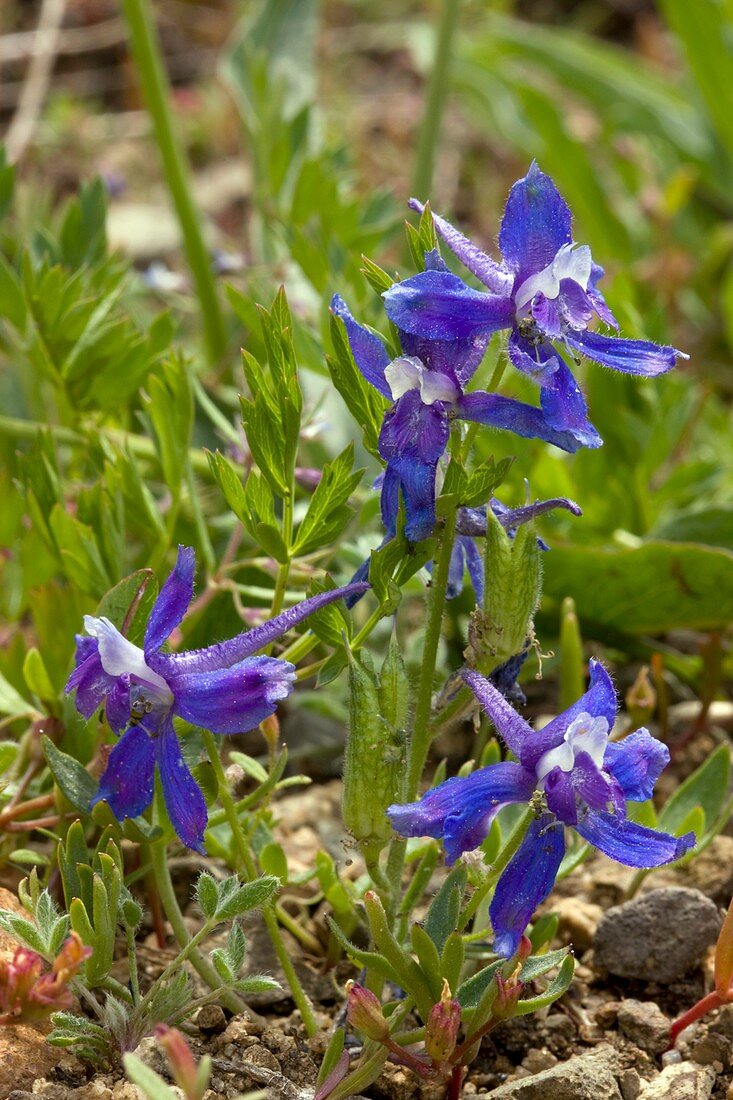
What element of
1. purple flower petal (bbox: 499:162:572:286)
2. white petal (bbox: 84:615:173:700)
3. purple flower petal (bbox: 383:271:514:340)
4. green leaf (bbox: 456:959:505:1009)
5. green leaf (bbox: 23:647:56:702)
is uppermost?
purple flower petal (bbox: 499:162:572:286)

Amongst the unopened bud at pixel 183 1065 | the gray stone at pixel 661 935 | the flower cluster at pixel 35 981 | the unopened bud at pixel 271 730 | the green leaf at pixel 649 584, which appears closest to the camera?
the unopened bud at pixel 183 1065

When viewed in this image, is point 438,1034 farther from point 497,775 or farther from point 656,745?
point 656,745

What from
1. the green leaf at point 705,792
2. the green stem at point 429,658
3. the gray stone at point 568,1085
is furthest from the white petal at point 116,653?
the green leaf at point 705,792

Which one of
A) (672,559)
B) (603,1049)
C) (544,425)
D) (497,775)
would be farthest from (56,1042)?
(672,559)

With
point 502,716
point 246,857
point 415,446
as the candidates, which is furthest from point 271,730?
point 415,446

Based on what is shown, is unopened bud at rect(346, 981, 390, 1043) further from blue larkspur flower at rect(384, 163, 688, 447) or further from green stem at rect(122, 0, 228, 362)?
green stem at rect(122, 0, 228, 362)

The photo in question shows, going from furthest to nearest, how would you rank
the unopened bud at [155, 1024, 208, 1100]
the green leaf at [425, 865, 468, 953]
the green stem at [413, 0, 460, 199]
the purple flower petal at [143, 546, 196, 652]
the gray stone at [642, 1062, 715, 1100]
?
the green stem at [413, 0, 460, 199] → the gray stone at [642, 1062, 715, 1100] → the green leaf at [425, 865, 468, 953] → the purple flower petal at [143, 546, 196, 652] → the unopened bud at [155, 1024, 208, 1100]

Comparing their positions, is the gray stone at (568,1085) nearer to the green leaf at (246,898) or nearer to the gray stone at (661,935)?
the gray stone at (661,935)

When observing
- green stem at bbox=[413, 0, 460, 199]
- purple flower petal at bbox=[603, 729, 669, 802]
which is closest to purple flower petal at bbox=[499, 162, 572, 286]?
purple flower petal at bbox=[603, 729, 669, 802]
